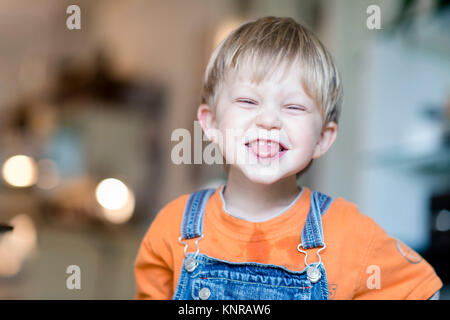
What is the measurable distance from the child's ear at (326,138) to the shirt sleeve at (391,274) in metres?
A: 0.09

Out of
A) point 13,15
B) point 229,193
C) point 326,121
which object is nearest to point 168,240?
point 229,193

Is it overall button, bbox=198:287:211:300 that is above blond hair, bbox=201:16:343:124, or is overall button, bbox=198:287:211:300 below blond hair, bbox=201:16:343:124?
below

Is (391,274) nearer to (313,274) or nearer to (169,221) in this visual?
(313,274)

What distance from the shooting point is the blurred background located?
A: 115cm

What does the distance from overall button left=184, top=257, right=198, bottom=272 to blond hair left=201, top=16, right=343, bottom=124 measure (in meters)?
0.14

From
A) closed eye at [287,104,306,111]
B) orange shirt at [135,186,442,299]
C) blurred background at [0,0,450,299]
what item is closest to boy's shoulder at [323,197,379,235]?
orange shirt at [135,186,442,299]

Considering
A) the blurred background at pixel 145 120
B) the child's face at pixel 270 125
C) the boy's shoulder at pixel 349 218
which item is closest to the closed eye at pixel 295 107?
the child's face at pixel 270 125

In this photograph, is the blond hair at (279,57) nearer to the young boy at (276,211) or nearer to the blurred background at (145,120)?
the young boy at (276,211)

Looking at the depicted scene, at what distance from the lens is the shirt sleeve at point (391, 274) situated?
1.43 ft

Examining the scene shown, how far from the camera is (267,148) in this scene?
40 cm

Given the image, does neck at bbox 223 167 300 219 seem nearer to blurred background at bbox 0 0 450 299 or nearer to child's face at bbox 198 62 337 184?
child's face at bbox 198 62 337 184

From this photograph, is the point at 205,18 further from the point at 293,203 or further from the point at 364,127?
the point at 293,203

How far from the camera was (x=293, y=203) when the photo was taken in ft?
1.52

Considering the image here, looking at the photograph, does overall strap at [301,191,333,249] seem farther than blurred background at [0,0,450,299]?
No
